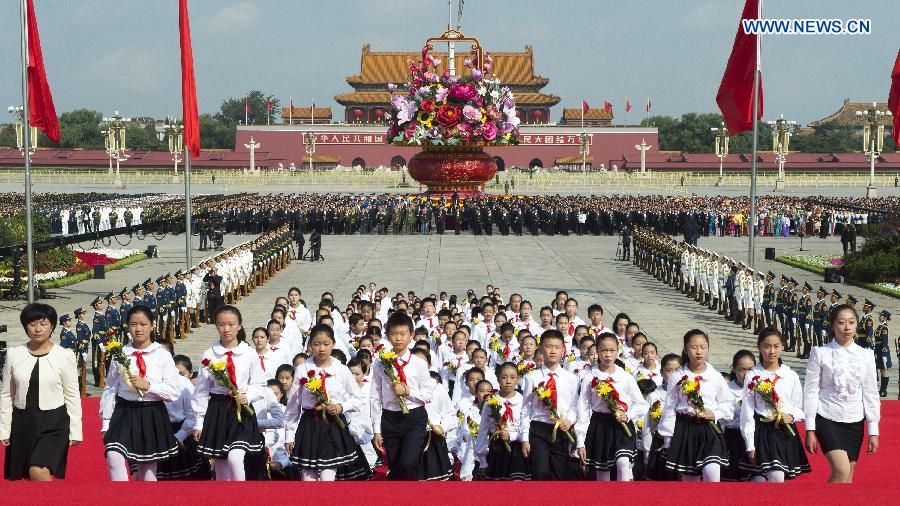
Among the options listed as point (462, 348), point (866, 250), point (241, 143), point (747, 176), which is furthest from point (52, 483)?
point (241, 143)

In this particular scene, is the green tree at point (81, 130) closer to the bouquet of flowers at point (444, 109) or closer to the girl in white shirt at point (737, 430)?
the bouquet of flowers at point (444, 109)

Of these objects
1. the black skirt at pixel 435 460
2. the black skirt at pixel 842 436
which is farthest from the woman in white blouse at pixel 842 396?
the black skirt at pixel 435 460

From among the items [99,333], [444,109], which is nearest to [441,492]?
[99,333]

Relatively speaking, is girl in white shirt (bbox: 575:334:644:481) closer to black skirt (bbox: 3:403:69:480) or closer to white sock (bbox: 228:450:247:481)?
white sock (bbox: 228:450:247:481)

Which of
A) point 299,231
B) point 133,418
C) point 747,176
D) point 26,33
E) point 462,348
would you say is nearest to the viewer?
point 133,418

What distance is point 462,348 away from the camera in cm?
1102

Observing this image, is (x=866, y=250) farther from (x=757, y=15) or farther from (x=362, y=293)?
(x=362, y=293)

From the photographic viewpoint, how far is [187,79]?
1786 centimetres

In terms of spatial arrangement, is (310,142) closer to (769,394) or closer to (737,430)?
(737,430)

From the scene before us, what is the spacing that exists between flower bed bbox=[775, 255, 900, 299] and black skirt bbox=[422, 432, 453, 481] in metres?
18.7

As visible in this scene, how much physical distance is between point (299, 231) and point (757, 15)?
16.6 m

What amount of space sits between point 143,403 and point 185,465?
0.56m

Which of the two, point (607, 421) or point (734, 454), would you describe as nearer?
point (734, 454)

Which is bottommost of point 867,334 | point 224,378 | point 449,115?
point 867,334
